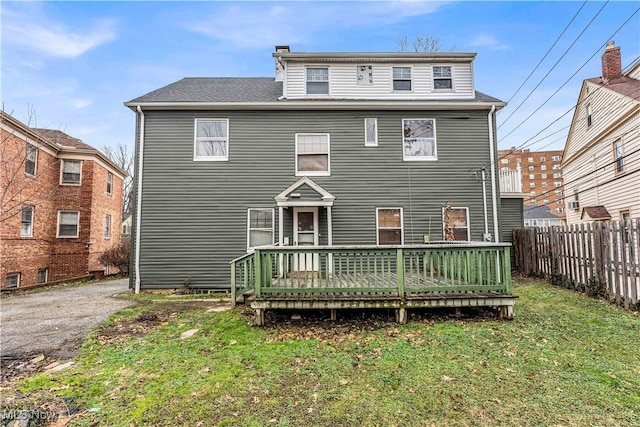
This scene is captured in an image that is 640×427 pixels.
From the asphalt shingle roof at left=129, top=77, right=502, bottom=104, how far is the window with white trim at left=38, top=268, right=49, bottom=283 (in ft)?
33.0

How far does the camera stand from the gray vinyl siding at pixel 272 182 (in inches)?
378

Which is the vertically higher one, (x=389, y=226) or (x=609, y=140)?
(x=609, y=140)

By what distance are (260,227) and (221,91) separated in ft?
17.1

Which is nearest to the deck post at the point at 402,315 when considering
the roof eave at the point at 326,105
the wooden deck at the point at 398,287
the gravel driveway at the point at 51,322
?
the wooden deck at the point at 398,287

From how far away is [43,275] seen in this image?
45.3 ft

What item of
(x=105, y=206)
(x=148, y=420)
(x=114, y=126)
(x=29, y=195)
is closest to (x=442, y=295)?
(x=148, y=420)

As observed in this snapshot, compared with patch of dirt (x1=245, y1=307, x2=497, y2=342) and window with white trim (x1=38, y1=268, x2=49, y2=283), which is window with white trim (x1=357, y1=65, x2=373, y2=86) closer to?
patch of dirt (x1=245, y1=307, x2=497, y2=342)

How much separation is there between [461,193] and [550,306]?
179 inches

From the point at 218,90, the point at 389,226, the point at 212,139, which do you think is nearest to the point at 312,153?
the point at 212,139

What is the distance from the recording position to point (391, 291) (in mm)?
5469

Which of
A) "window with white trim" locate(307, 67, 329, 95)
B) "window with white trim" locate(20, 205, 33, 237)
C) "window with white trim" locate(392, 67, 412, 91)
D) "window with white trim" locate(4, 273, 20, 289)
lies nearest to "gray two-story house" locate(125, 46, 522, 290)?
"window with white trim" locate(307, 67, 329, 95)

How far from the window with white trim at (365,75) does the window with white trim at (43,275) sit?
1627 cm

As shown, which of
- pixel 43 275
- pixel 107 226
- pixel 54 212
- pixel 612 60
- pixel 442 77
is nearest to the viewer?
pixel 442 77

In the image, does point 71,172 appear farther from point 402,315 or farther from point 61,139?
point 402,315
